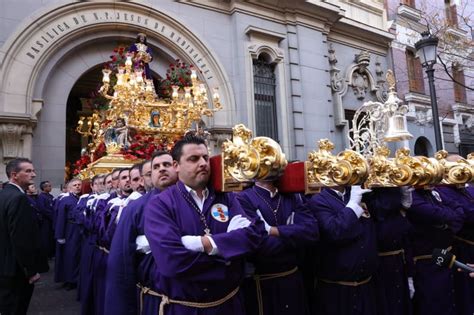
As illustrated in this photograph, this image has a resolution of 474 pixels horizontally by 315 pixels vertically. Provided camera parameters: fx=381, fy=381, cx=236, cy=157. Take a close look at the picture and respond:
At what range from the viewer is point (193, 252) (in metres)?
2.29

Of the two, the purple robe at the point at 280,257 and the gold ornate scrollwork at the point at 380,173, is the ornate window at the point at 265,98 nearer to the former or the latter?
the gold ornate scrollwork at the point at 380,173

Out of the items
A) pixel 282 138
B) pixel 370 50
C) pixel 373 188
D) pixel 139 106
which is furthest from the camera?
pixel 370 50

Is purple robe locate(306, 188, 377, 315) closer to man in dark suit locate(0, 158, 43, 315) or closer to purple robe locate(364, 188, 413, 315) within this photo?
purple robe locate(364, 188, 413, 315)

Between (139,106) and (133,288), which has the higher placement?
(139,106)

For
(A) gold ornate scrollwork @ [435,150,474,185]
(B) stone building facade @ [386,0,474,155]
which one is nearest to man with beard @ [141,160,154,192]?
(A) gold ornate scrollwork @ [435,150,474,185]

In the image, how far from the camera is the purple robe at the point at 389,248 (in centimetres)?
359

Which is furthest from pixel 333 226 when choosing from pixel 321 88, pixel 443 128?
pixel 443 128

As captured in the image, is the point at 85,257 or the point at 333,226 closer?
the point at 333,226

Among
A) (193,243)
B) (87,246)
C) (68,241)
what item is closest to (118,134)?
(87,246)

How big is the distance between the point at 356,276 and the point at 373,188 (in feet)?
2.67

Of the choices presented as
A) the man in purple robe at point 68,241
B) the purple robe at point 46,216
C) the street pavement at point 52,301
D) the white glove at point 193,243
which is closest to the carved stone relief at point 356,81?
the man in purple robe at point 68,241

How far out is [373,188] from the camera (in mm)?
3537

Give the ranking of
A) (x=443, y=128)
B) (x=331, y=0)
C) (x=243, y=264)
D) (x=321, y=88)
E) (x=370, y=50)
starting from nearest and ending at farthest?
(x=243, y=264) < (x=321, y=88) < (x=331, y=0) < (x=370, y=50) < (x=443, y=128)

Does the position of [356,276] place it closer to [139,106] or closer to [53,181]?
[139,106]
